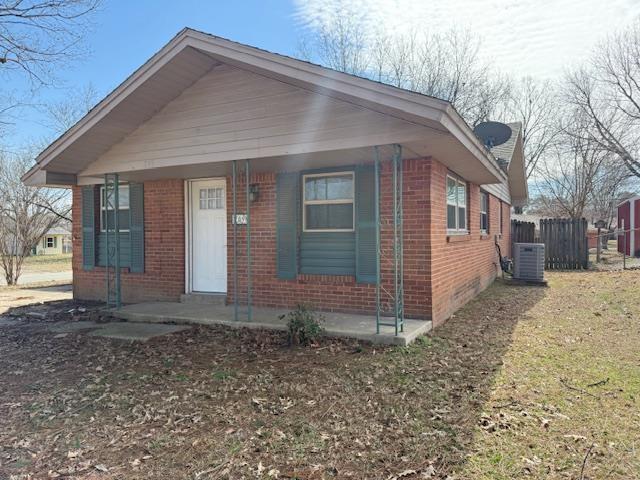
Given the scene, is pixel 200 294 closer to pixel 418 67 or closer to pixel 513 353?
pixel 513 353

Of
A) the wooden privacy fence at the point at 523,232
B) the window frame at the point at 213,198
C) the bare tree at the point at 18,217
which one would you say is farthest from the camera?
the wooden privacy fence at the point at 523,232

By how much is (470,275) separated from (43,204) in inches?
691

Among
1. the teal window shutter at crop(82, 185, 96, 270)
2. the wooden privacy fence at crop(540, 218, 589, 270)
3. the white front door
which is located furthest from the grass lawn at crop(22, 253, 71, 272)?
the wooden privacy fence at crop(540, 218, 589, 270)

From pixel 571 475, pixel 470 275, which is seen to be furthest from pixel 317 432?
pixel 470 275

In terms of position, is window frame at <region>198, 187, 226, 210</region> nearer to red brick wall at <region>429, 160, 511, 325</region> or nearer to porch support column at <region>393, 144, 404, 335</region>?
porch support column at <region>393, 144, 404, 335</region>

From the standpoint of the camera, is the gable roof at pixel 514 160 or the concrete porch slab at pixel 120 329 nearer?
the concrete porch slab at pixel 120 329

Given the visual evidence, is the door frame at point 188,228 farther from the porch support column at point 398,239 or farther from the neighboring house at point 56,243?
the neighboring house at point 56,243

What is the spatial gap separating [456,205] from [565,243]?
1109cm

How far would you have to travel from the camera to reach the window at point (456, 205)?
26.9ft

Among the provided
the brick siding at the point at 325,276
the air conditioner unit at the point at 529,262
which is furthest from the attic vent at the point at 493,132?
the air conditioner unit at the point at 529,262

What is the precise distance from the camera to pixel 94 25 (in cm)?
716

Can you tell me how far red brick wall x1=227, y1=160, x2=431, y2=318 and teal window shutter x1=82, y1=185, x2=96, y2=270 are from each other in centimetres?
363

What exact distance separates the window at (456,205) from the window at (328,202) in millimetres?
2082

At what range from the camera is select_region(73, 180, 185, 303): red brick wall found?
28.6ft
